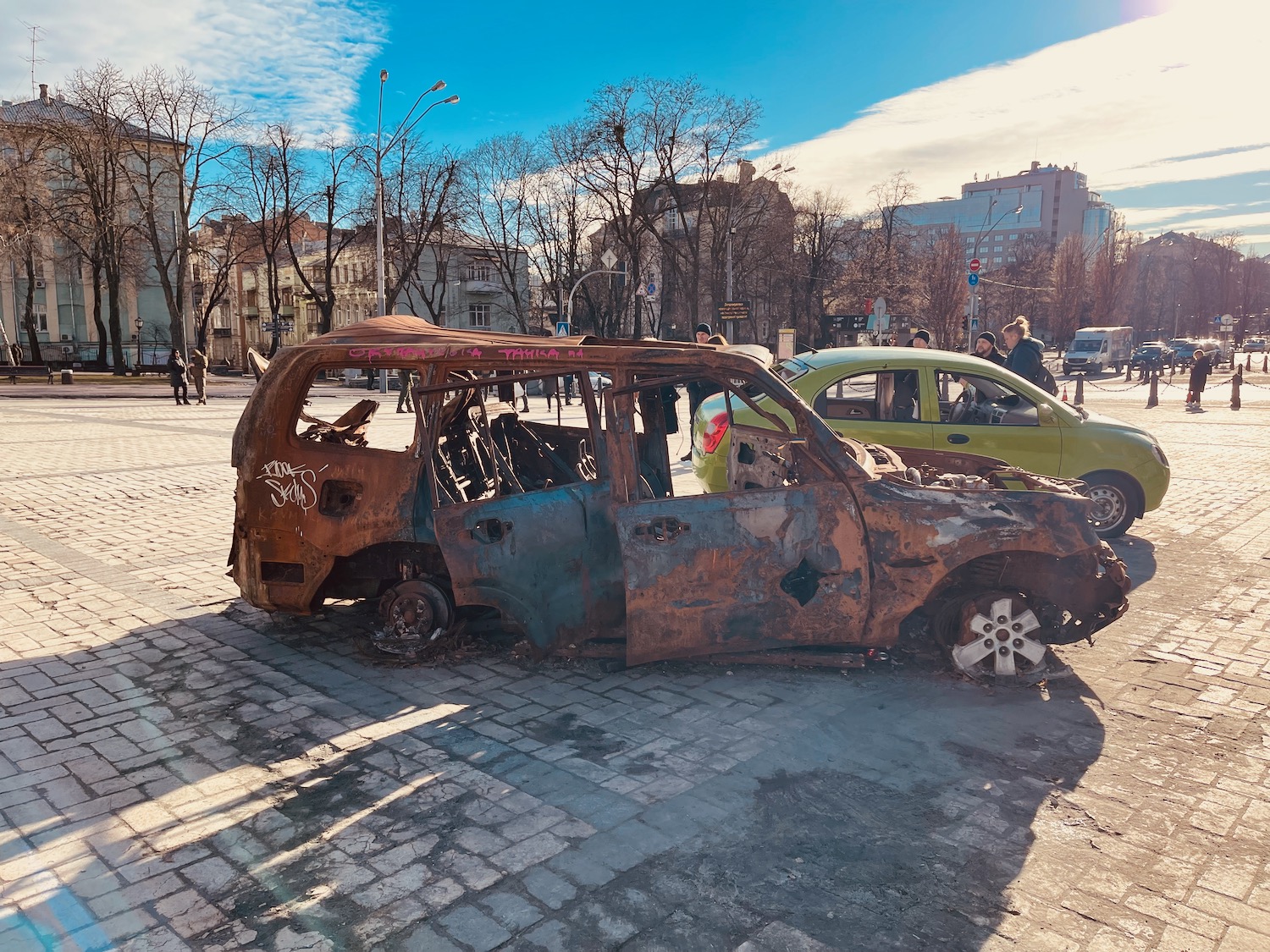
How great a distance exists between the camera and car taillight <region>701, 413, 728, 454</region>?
768cm

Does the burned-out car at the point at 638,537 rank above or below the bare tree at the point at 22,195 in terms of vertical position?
below

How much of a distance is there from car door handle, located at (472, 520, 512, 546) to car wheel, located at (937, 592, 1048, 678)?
2.61m

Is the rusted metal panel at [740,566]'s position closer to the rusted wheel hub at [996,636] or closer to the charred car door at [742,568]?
the charred car door at [742,568]

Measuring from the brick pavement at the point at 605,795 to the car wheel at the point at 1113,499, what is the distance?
223 cm

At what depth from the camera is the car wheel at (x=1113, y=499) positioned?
28.5ft

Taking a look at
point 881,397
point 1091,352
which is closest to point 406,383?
point 881,397

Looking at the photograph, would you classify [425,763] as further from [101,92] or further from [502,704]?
[101,92]

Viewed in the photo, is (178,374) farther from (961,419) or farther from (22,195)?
(961,419)

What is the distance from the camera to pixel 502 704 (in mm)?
4840

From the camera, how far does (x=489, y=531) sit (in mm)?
5016

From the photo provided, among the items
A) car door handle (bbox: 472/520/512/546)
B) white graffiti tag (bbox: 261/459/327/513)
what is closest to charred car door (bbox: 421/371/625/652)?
car door handle (bbox: 472/520/512/546)

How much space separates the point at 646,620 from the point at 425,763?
1.37 m

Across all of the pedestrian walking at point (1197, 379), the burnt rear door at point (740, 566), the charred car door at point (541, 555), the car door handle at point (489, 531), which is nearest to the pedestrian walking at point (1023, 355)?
the burnt rear door at point (740, 566)

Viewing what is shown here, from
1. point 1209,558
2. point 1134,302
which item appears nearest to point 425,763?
point 1209,558
